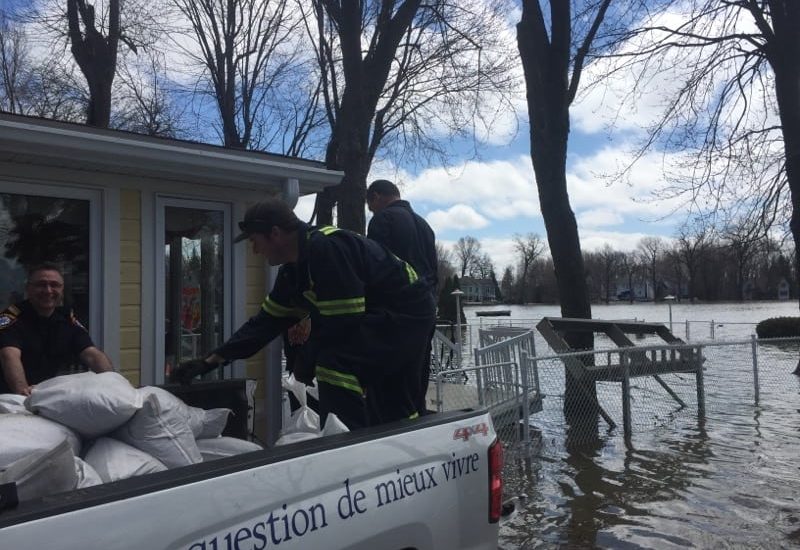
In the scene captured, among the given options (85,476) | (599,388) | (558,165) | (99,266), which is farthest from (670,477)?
(85,476)

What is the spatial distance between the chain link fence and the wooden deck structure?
13 mm

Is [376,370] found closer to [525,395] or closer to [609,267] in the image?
[525,395]

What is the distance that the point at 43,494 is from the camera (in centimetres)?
172

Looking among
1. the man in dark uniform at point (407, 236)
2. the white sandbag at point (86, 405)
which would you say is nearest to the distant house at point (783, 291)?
the man in dark uniform at point (407, 236)

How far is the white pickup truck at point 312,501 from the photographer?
59.8 inches

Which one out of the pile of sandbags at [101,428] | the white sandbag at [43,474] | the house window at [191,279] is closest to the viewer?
the white sandbag at [43,474]

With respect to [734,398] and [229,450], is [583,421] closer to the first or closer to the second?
[734,398]

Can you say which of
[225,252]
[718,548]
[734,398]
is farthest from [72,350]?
[734,398]

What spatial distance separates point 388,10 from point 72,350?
35.9 ft

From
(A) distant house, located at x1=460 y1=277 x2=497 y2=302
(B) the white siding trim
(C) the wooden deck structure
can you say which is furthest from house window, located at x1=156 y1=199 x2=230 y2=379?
(A) distant house, located at x1=460 y1=277 x2=497 y2=302

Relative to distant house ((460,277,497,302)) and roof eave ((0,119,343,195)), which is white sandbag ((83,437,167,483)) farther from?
A: distant house ((460,277,497,302))

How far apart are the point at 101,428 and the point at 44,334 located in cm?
203

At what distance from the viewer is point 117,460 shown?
2203mm

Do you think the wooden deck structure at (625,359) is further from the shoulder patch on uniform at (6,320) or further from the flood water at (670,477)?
the shoulder patch on uniform at (6,320)
